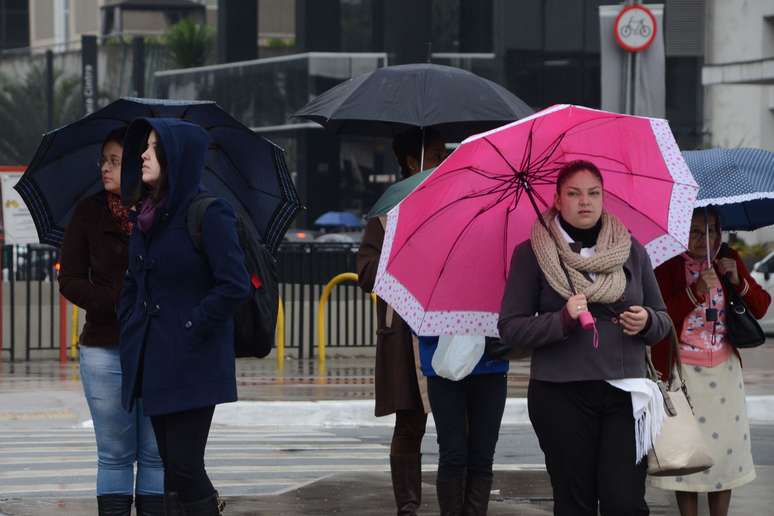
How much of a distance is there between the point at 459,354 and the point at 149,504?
150 centimetres

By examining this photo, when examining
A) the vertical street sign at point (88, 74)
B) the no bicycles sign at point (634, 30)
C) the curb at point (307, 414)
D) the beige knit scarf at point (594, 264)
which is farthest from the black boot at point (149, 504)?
the vertical street sign at point (88, 74)

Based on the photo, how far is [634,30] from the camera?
15.5 meters

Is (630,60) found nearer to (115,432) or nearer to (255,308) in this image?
(115,432)

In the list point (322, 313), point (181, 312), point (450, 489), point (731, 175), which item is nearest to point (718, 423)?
point (731, 175)

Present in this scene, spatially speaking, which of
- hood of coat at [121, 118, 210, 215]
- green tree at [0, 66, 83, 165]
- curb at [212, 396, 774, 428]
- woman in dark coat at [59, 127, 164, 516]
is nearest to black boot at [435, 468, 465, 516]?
woman in dark coat at [59, 127, 164, 516]

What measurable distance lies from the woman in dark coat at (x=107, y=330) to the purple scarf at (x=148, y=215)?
623 millimetres

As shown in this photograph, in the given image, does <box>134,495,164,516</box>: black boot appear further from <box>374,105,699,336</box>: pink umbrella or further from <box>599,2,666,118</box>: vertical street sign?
<box>599,2,666,118</box>: vertical street sign

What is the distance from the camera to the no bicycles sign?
15406mm

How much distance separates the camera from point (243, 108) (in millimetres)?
53312

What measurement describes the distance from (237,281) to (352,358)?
1353 cm

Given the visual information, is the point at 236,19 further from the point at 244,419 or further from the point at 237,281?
the point at 237,281

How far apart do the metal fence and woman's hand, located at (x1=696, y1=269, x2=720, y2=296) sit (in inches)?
448

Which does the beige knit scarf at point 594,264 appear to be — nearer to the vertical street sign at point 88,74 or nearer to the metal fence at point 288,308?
the metal fence at point 288,308

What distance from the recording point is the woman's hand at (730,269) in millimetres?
8281
